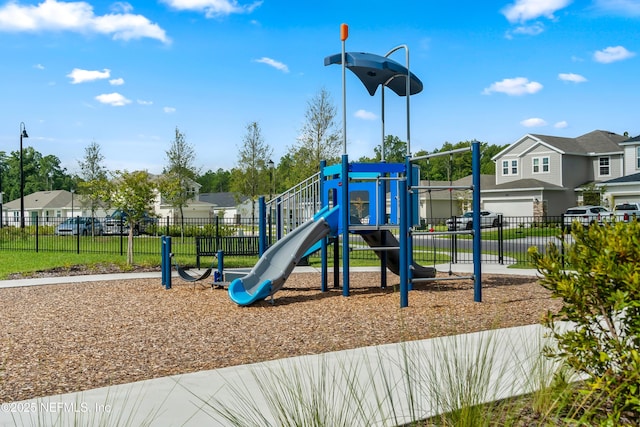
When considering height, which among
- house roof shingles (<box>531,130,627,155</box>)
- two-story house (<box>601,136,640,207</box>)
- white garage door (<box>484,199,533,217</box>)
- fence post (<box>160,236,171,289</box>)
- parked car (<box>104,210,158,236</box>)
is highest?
house roof shingles (<box>531,130,627,155</box>)

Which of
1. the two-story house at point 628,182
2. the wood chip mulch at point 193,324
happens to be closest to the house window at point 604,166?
the two-story house at point 628,182

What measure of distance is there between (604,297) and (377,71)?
939cm

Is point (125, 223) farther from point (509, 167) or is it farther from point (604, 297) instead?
point (509, 167)

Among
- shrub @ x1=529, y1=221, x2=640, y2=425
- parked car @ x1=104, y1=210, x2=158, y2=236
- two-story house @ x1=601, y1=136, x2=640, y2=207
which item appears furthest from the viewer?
two-story house @ x1=601, y1=136, x2=640, y2=207

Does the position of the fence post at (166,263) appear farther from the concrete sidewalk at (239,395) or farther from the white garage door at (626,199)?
the white garage door at (626,199)

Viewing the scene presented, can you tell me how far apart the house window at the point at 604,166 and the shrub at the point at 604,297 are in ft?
148

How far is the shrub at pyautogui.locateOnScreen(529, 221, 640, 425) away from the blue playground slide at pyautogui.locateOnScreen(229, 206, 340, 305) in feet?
21.0

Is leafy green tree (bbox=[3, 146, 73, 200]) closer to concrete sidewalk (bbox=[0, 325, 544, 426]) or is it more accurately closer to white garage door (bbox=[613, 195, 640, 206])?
white garage door (bbox=[613, 195, 640, 206])

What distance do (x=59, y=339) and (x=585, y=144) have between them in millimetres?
46087

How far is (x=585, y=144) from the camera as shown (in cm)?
4622

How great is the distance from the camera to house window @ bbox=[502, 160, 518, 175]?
46.7 m

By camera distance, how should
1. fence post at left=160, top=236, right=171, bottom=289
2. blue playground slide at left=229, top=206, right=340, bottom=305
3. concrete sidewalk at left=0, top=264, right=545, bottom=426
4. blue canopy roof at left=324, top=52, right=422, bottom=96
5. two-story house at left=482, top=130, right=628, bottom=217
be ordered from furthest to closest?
two-story house at left=482, top=130, right=628, bottom=217, fence post at left=160, top=236, right=171, bottom=289, blue canopy roof at left=324, top=52, right=422, bottom=96, blue playground slide at left=229, top=206, right=340, bottom=305, concrete sidewalk at left=0, top=264, right=545, bottom=426

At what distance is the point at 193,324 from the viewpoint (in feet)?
27.6

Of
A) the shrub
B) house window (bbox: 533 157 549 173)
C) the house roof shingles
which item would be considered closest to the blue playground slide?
the shrub
